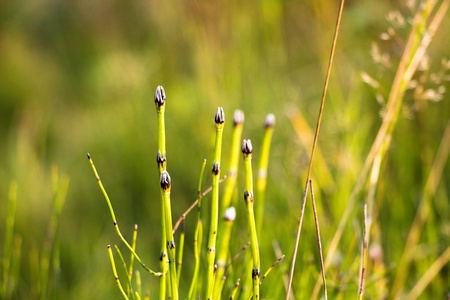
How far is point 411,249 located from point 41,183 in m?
1.31

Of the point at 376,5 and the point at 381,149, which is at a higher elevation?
the point at 376,5

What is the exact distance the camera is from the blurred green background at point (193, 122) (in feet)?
4.05

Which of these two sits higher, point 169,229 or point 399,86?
point 399,86

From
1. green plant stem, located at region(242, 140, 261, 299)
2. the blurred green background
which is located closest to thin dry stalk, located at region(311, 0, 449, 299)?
the blurred green background

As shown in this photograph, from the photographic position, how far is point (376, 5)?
1873 mm

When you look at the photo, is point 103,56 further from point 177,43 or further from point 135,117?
point 135,117

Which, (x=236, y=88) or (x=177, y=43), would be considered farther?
(x=177, y=43)

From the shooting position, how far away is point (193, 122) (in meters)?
1.85

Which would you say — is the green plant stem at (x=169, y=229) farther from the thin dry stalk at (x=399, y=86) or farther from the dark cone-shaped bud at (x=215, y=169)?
the thin dry stalk at (x=399, y=86)

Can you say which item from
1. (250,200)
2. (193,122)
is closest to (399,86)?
(250,200)

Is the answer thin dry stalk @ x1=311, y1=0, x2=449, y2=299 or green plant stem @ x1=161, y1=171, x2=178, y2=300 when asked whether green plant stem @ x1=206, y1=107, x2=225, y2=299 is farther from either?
thin dry stalk @ x1=311, y1=0, x2=449, y2=299

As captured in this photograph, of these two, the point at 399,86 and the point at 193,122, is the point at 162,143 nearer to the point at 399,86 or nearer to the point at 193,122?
the point at 399,86

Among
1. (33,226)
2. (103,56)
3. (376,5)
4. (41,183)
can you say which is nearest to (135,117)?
(41,183)

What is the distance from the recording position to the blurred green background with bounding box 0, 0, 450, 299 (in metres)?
1.24
